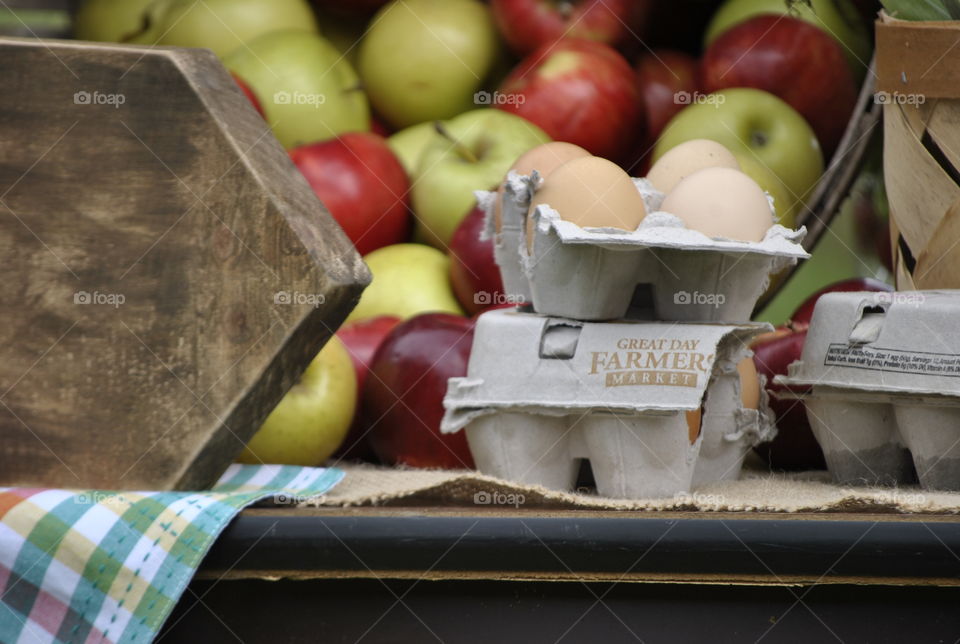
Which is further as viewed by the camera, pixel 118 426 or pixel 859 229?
pixel 859 229

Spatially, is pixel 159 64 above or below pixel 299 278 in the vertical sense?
above

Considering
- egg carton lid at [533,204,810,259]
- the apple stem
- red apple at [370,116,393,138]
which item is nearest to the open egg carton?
egg carton lid at [533,204,810,259]

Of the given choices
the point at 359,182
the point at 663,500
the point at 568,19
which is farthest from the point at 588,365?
the point at 568,19

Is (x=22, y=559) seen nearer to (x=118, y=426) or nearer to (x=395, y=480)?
(x=118, y=426)

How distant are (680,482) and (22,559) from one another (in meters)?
0.52

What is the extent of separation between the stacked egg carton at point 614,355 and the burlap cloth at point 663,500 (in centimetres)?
4

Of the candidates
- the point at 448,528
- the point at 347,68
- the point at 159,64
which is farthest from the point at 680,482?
the point at 347,68

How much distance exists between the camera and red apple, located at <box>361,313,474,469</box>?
115cm

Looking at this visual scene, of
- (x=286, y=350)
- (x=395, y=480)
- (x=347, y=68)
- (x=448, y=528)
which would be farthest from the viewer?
(x=347, y=68)

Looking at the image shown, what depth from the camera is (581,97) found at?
1515 mm

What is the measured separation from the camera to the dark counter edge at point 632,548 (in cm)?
78

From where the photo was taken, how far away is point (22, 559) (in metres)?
0.80

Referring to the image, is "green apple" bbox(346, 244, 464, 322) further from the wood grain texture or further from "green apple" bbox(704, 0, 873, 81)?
"green apple" bbox(704, 0, 873, 81)

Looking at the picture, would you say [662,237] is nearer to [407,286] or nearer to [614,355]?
[614,355]
